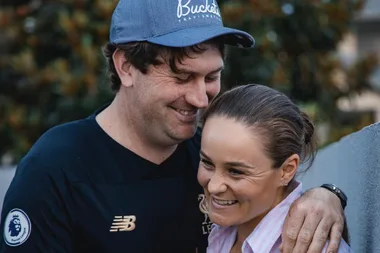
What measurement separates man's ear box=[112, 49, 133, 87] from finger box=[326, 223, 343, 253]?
37.4 inches

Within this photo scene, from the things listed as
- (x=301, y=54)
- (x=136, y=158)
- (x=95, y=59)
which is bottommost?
(x=301, y=54)

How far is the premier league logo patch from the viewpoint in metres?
2.98

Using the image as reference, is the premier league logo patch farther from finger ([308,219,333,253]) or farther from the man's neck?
finger ([308,219,333,253])

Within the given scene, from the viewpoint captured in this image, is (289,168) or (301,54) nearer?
(289,168)

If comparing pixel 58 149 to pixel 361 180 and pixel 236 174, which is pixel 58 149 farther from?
pixel 361 180

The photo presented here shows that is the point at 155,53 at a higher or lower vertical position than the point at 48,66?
higher

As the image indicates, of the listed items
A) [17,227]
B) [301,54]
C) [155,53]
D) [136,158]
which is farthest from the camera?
[301,54]

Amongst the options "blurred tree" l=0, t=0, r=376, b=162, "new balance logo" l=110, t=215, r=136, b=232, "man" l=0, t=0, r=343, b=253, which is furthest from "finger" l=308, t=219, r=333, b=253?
"blurred tree" l=0, t=0, r=376, b=162

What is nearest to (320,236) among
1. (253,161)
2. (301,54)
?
(253,161)

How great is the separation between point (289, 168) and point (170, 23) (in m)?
0.70

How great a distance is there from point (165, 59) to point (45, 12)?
443 centimetres

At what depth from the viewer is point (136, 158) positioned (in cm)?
322

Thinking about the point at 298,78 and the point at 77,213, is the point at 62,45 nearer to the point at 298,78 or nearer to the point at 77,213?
the point at 298,78

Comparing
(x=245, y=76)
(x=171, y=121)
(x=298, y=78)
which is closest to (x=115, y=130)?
A: (x=171, y=121)
